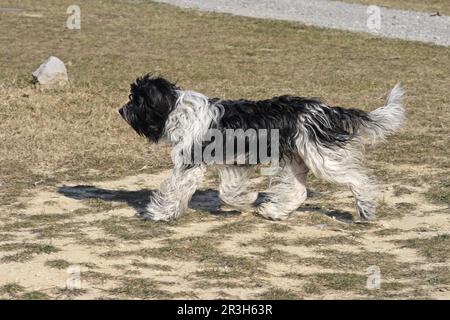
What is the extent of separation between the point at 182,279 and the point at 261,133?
5.84 feet

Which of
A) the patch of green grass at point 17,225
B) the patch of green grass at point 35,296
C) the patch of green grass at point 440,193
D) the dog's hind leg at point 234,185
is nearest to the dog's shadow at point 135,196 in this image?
the dog's hind leg at point 234,185

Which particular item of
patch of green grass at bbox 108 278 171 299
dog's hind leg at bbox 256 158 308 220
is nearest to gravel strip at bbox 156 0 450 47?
dog's hind leg at bbox 256 158 308 220

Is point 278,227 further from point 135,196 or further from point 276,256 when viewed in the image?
point 135,196

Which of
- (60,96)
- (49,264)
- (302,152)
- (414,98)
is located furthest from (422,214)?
(60,96)

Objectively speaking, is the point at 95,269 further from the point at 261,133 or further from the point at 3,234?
the point at 261,133

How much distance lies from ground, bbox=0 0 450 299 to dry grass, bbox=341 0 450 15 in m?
5.96

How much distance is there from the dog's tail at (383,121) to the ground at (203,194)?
2.48 ft

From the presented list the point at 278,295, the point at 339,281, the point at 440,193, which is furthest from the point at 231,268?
the point at 440,193

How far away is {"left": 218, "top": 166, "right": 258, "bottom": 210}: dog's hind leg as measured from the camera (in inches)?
345

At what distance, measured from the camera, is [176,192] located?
28.2ft

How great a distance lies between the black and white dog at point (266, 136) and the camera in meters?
8.46

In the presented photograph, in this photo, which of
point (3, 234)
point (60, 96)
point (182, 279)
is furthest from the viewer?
point (60, 96)

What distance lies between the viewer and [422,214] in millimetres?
9016
